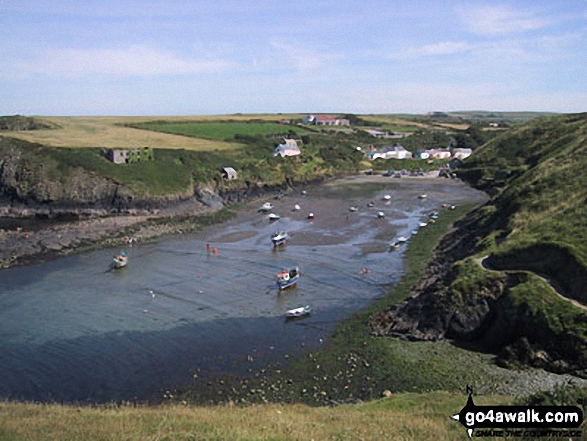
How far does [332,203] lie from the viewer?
8606 centimetres

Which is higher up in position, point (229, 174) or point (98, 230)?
point (229, 174)

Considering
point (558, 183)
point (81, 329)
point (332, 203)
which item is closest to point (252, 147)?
point (332, 203)

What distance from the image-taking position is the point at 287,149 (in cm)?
11462

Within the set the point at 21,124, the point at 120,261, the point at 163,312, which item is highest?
the point at 21,124

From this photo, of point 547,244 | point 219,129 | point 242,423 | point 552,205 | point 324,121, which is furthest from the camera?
point 324,121

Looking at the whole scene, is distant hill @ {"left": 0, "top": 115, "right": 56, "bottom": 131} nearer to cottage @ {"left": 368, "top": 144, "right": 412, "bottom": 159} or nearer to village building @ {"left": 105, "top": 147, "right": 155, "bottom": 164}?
village building @ {"left": 105, "top": 147, "right": 155, "bottom": 164}

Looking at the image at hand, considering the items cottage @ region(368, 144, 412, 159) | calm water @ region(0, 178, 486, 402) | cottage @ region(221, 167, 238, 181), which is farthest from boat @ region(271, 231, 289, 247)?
cottage @ region(368, 144, 412, 159)

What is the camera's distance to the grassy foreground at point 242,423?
16359 millimetres

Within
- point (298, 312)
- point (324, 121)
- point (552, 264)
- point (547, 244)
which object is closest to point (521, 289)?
point (552, 264)

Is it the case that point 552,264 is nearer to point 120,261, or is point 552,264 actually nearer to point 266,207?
point 120,261

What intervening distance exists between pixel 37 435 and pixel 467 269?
95.8 ft

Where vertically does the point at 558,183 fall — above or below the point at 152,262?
above

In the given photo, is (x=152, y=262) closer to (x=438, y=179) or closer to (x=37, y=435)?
(x=37, y=435)
